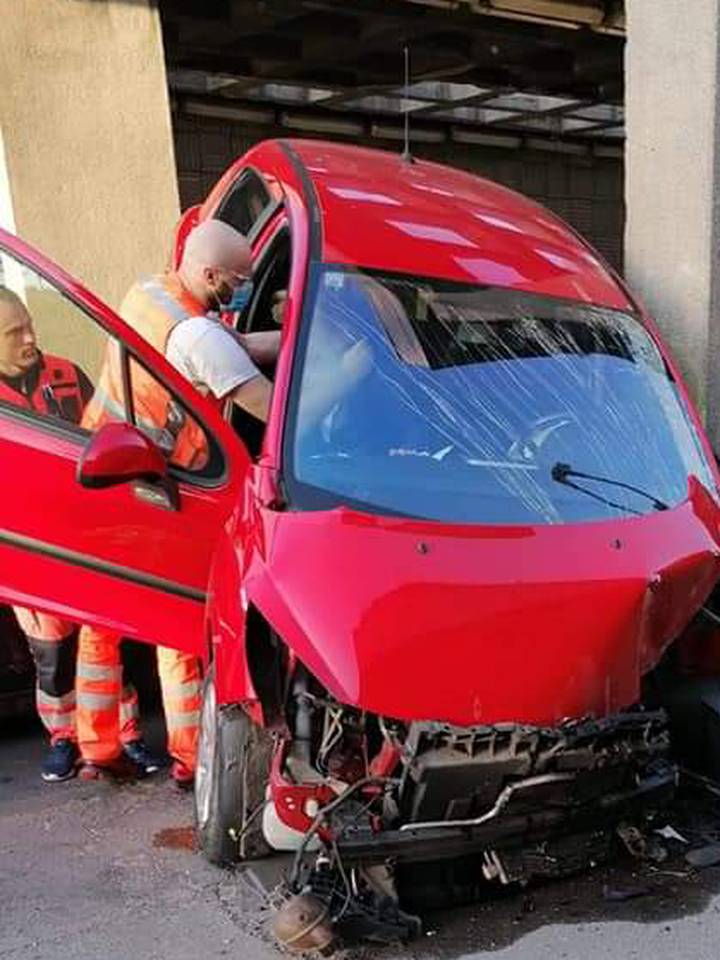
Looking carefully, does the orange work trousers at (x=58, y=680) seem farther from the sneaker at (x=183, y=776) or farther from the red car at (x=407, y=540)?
the red car at (x=407, y=540)

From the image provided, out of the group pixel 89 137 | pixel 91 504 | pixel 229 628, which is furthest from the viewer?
pixel 89 137

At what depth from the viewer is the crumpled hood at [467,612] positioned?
2.81 meters

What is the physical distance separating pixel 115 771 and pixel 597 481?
89.7 inches

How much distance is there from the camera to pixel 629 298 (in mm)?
4082

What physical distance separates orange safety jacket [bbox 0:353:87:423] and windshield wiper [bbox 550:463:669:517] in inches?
62.5

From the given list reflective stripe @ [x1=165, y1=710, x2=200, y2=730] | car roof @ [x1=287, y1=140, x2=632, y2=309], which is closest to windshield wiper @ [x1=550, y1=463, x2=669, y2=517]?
car roof @ [x1=287, y1=140, x2=632, y2=309]

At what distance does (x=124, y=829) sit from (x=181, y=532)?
1.17 m

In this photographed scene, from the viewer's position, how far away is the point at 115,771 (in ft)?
14.4

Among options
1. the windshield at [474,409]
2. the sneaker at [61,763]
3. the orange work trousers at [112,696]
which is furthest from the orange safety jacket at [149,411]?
the sneaker at [61,763]

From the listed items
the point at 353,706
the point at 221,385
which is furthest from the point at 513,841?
the point at 221,385

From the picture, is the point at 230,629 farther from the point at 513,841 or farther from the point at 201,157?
the point at 201,157

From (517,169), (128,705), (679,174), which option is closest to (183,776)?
(128,705)

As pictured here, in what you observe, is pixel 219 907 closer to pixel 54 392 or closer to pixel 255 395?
pixel 255 395

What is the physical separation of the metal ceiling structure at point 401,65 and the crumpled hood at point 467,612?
7535 mm
